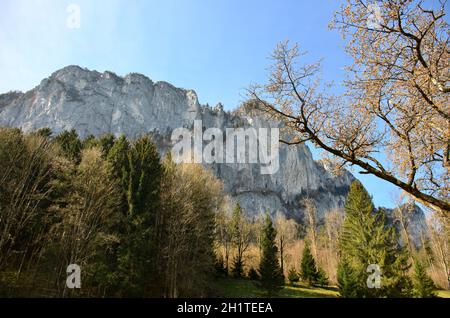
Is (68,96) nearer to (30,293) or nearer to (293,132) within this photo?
(30,293)

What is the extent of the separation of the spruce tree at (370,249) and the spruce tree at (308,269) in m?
6.48

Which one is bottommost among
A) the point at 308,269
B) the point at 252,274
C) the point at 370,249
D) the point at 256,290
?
the point at 256,290

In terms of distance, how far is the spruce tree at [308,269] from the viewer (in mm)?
38906

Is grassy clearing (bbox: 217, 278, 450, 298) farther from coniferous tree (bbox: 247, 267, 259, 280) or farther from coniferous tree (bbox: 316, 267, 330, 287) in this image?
coniferous tree (bbox: 247, 267, 259, 280)

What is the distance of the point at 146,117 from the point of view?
116438 mm

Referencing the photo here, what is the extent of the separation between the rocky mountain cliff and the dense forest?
7781 centimetres

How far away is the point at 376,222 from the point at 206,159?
75617 mm

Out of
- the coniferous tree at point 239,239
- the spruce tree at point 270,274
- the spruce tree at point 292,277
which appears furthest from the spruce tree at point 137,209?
the spruce tree at point 292,277

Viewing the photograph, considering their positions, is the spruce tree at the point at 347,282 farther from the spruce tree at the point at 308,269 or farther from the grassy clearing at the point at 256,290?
the spruce tree at the point at 308,269

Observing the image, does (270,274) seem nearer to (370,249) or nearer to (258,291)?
(258,291)

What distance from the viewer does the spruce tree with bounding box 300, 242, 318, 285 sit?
128ft

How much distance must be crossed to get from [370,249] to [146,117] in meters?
102

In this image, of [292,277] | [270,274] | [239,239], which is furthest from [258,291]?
[292,277]

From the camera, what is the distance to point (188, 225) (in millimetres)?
25609
